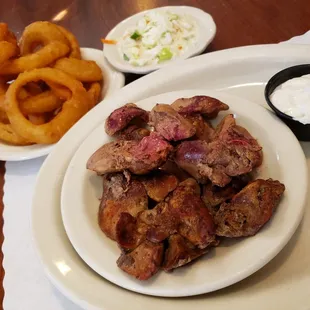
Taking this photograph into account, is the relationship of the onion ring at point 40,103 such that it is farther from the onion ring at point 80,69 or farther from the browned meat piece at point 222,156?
the browned meat piece at point 222,156

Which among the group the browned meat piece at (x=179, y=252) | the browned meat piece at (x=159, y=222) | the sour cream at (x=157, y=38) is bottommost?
the sour cream at (x=157, y=38)

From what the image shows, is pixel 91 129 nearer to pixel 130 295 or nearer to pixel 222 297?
pixel 130 295

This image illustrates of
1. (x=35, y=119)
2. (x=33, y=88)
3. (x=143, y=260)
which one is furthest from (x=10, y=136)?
(x=143, y=260)

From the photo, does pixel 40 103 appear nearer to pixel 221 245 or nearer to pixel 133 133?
pixel 133 133

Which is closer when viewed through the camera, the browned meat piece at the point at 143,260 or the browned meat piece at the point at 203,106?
the browned meat piece at the point at 143,260

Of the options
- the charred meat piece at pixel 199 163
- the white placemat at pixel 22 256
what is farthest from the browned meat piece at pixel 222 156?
the white placemat at pixel 22 256

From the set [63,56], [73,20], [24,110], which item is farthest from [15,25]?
[24,110]
